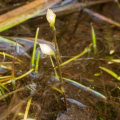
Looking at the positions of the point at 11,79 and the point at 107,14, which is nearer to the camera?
the point at 11,79

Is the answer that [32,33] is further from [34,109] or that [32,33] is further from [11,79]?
[34,109]

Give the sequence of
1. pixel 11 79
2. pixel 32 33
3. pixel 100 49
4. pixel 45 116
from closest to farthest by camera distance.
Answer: pixel 45 116 < pixel 11 79 < pixel 100 49 < pixel 32 33

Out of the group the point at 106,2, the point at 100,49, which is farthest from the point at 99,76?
the point at 106,2

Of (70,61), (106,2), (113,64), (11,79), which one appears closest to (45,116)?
(11,79)

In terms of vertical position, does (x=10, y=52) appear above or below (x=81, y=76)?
above

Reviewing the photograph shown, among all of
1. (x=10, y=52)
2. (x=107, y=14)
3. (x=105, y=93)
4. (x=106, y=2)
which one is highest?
(x=106, y=2)

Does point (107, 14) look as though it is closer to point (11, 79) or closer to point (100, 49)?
point (100, 49)

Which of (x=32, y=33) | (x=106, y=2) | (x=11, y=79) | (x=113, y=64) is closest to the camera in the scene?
(x=11, y=79)
